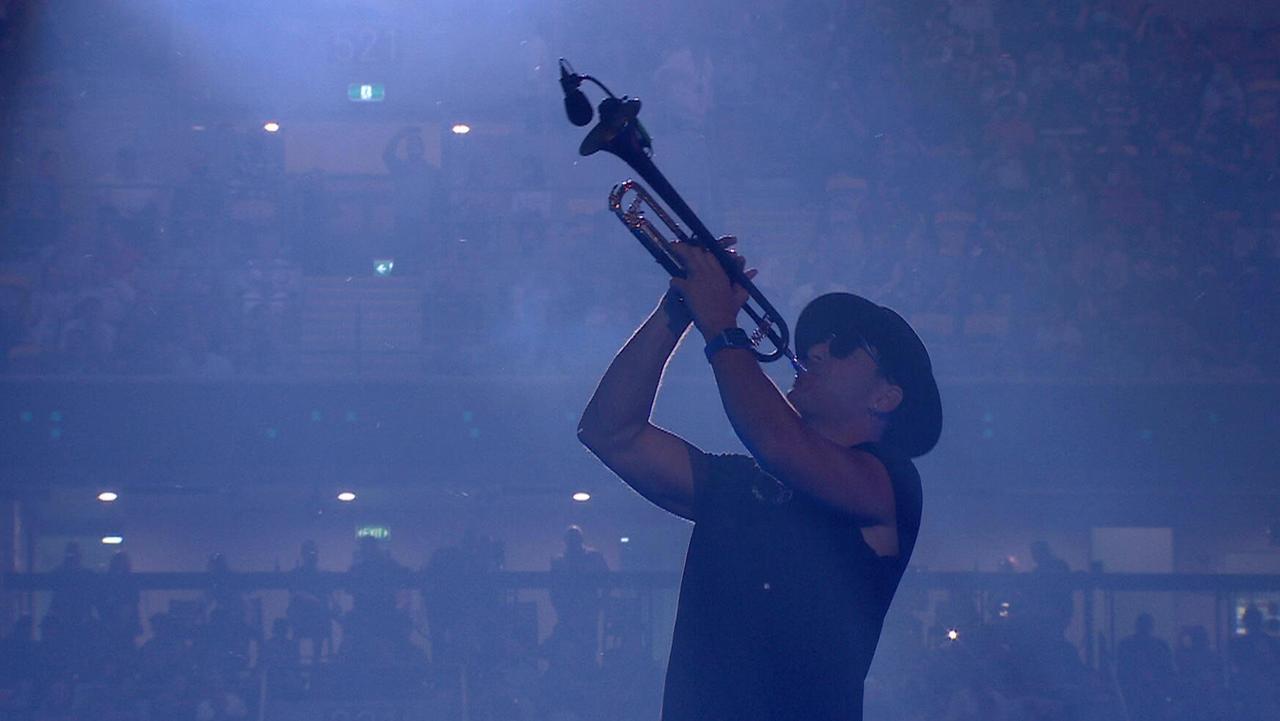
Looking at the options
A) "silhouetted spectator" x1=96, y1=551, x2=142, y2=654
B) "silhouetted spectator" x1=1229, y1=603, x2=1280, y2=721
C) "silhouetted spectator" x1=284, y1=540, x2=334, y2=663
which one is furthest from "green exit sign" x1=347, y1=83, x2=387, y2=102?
"silhouetted spectator" x1=1229, y1=603, x2=1280, y2=721

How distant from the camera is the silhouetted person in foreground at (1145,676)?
25.7ft

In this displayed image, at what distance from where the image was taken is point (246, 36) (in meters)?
10.9

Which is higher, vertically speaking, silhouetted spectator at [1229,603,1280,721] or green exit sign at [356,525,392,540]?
green exit sign at [356,525,392,540]

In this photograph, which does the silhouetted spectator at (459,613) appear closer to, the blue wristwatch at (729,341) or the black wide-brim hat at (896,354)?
the black wide-brim hat at (896,354)

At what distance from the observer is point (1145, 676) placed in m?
7.90

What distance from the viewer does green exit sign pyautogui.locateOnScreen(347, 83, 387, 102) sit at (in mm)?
10750

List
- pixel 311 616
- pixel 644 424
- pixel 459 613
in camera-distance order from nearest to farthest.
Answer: pixel 644 424
pixel 459 613
pixel 311 616

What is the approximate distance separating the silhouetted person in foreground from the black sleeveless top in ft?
21.4

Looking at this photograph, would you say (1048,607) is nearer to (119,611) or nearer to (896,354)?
(119,611)

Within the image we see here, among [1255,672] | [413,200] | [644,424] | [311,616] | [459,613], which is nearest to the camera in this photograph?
[644,424]

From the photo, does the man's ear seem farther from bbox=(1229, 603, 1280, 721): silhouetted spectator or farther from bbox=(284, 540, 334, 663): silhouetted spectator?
bbox=(1229, 603, 1280, 721): silhouetted spectator

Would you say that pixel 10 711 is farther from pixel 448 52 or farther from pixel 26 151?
pixel 448 52

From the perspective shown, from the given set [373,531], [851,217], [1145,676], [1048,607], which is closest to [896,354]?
[1048,607]

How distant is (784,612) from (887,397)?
0.39 metres
